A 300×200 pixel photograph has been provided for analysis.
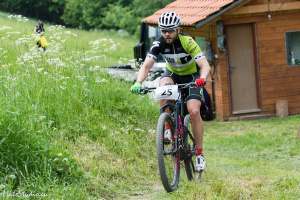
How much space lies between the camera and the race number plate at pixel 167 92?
773 centimetres

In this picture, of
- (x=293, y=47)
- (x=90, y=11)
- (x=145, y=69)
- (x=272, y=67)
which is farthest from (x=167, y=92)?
(x=90, y=11)

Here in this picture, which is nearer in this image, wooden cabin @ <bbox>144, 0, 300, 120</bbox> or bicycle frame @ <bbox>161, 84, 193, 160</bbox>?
bicycle frame @ <bbox>161, 84, 193, 160</bbox>

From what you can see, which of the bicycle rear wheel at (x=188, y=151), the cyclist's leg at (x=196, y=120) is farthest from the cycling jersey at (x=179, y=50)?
the bicycle rear wheel at (x=188, y=151)

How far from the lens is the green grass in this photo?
6.96 meters

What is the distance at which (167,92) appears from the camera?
25.4 feet

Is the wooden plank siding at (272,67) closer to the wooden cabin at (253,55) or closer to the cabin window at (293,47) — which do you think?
the wooden cabin at (253,55)

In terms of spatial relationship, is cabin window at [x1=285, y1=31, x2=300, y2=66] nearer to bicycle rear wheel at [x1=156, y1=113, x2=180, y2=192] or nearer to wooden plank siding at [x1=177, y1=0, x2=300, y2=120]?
wooden plank siding at [x1=177, y1=0, x2=300, y2=120]

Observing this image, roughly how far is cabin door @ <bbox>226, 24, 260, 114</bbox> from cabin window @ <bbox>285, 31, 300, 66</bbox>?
114 centimetres

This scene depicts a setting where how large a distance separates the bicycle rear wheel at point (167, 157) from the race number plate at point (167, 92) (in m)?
0.21

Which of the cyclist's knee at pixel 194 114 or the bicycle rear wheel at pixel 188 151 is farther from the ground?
the cyclist's knee at pixel 194 114

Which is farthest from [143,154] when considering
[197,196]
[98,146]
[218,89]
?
[218,89]

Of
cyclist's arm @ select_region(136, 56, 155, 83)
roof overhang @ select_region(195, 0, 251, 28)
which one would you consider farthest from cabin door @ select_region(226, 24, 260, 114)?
cyclist's arm @ select_region(136, 56, 155, 83)

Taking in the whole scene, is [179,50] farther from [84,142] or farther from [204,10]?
[204,10]

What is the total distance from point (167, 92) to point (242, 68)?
11804mm
